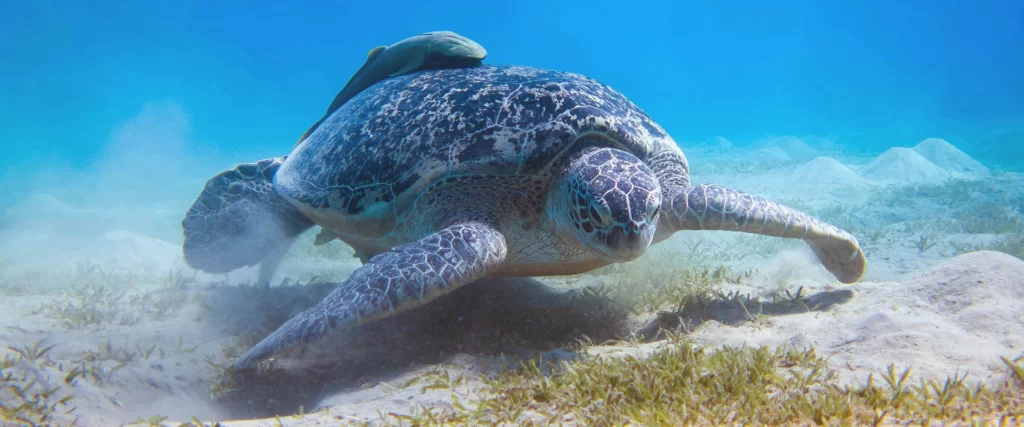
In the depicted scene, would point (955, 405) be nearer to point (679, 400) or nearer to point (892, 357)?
point (892, 357)

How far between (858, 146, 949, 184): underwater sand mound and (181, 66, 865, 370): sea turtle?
12827mm

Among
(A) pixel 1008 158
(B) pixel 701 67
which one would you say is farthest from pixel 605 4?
(A) pixel 1008 158

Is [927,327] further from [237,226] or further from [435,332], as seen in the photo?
[237,226]

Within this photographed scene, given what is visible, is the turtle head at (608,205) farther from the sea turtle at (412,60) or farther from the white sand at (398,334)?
the sea turtle at (412,60)

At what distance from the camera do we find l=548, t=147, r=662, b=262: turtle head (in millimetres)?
2682

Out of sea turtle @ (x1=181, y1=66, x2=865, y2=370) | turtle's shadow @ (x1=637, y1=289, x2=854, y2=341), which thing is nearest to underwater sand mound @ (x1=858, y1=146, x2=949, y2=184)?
turtle's shadow @ (x1=637, y1=289, x2=854, y2=341)

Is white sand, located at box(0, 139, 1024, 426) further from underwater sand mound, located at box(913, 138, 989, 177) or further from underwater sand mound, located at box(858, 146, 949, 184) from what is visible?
underwater sand mound, located at box(913, 138, 989, 177)

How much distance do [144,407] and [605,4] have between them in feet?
Result: 388

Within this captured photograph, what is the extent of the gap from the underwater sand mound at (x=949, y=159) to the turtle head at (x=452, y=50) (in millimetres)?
17593

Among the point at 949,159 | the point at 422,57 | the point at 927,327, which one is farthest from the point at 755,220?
the point at 949,159

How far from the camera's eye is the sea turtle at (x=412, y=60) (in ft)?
16.3

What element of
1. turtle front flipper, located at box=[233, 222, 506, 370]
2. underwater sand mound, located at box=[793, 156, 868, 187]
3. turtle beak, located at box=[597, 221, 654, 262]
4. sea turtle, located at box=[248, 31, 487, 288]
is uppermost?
sea turtle, located at box=[248, 31, 487, 288]

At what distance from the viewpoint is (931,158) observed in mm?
15930

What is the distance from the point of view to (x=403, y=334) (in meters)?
3.22
